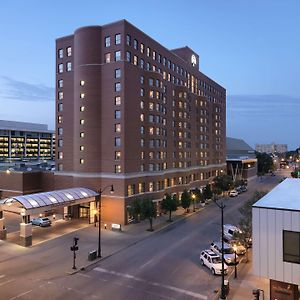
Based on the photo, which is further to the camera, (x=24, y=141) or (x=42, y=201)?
(x=24, y=141)

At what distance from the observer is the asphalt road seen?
81.5 ft

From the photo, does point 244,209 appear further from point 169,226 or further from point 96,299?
point 96,299

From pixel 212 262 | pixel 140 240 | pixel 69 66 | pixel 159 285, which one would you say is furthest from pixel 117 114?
pixel 159 285

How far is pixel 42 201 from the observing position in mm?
42062

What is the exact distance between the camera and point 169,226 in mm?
48906

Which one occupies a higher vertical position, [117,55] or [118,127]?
[117,55]

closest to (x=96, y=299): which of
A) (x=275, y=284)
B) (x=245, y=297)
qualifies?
(x=245, y=297)

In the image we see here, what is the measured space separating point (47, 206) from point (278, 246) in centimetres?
3177

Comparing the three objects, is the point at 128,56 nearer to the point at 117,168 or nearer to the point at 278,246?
the point at 117,168

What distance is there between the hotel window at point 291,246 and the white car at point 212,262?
10644mm

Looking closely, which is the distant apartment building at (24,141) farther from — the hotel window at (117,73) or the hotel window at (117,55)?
the hotel window at (117,55)

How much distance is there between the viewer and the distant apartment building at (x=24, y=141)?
162 metres

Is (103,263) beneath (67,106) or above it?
beneath

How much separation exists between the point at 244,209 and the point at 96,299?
19995 mm
